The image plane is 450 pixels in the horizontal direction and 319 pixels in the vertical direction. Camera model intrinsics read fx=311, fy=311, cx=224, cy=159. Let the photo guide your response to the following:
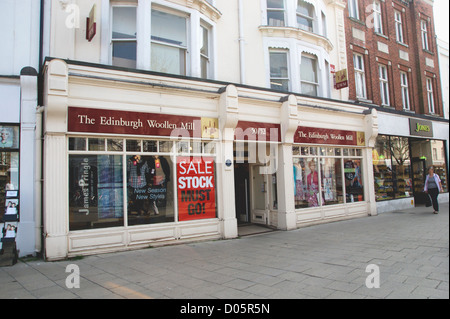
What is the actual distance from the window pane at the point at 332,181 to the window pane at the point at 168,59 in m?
6.19

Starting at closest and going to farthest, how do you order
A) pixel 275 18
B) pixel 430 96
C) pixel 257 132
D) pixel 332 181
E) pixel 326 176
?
pixel 257 132
pixel 275 18
pixel 326 176
pixel 332 181
pixel 430 96

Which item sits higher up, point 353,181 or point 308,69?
point 308,69

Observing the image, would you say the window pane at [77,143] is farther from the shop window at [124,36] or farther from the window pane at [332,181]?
the window pane at [332,181]

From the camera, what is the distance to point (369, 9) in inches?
605

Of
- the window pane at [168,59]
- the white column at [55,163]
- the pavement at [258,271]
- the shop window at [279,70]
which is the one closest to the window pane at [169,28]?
the window pane at [168,59]

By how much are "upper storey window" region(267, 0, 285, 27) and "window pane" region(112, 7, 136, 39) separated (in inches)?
200

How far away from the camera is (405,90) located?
16812 mm

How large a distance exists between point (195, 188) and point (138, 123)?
90.7 inches

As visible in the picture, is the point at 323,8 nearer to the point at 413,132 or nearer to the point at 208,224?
the point at 413,132

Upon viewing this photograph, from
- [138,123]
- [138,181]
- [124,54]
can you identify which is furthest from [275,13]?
[138,181]

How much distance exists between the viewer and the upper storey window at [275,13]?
11.3 m

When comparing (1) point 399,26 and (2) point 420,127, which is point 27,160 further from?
(1) point 399,26
